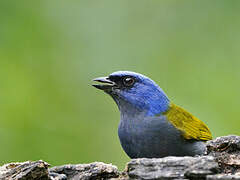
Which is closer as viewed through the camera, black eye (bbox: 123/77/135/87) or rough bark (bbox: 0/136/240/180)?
rough bark (bbox: 0/136/240/180)

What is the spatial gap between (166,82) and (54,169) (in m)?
3.79

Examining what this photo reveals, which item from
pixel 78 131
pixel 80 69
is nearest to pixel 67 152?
pixel 78 131

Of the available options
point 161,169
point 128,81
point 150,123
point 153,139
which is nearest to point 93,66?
point 128,81

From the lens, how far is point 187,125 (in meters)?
6.01

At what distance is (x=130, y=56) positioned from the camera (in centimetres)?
854

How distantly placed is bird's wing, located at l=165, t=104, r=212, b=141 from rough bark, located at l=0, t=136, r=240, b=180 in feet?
4.05

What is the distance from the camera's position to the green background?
7539 millimetres

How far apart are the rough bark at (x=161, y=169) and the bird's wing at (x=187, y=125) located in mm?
1234

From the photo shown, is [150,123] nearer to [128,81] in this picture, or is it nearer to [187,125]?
[187,125]

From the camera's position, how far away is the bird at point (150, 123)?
562 centimetres

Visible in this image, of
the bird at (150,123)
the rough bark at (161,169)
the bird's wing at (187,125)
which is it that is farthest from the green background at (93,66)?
the rough bark at (161,169)

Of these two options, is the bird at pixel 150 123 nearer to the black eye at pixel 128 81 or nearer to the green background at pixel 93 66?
the black eye at pixel 128 81

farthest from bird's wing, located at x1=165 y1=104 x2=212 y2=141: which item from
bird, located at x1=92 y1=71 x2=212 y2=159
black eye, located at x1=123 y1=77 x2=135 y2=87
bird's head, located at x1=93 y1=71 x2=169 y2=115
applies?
black eye, located at x1=123 y1=77 x2=135 y2=87

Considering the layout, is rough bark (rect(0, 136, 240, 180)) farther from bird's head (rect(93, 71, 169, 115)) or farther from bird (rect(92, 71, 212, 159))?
bird's head (rect(93, 71, 169, 115))
